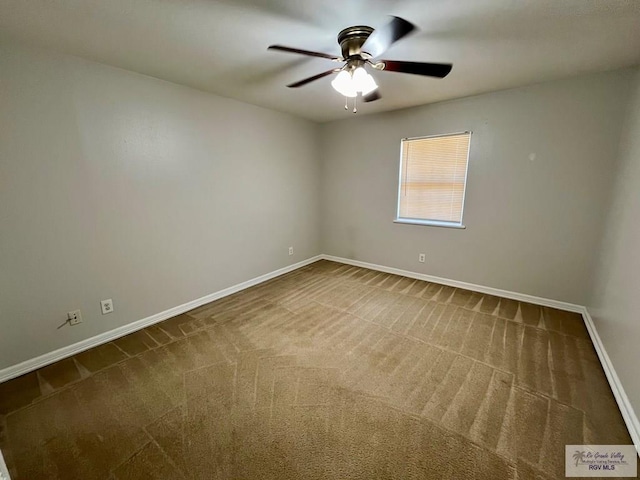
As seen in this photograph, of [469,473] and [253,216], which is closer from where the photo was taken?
[469,473]

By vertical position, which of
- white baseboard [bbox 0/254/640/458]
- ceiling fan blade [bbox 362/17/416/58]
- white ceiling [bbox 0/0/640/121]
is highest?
white ceiling [bbox 0/0/640/121]

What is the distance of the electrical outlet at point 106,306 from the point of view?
7.46 ft

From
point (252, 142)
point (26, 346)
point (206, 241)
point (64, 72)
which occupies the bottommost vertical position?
point (26, 346)

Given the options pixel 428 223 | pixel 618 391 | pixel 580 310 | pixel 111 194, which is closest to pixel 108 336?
pixel 111 194

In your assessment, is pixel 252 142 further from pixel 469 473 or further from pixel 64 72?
pixel 469 473

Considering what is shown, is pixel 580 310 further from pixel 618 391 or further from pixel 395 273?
pixel 395 273

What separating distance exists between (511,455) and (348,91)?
7.69 ft

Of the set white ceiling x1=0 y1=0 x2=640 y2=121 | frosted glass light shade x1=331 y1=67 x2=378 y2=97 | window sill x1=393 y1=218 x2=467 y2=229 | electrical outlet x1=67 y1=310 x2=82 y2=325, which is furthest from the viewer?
window sill x1=393 y1=218 x2=467 y2=229

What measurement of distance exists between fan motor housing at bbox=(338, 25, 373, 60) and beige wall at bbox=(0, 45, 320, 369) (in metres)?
1.78

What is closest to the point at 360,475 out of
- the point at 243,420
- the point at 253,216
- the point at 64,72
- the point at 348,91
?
the point at 243,420

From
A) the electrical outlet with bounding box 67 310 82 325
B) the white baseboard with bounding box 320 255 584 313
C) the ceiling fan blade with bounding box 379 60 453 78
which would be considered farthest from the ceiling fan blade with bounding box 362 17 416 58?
the electrical outlet with bounding box 67 310 82 325

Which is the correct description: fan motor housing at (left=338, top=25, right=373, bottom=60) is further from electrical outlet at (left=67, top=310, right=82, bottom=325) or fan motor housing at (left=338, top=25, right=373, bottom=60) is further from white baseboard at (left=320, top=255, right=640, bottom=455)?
electrical outlet at (left=67, top=310, right=82, bottom=325)

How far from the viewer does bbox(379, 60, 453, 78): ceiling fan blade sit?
1570 millimetres

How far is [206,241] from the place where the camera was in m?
2.98
